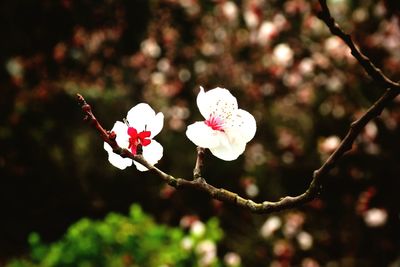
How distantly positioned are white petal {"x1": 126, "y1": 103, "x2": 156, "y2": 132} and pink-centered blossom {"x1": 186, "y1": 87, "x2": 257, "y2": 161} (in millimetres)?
119

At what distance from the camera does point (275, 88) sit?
5.69m

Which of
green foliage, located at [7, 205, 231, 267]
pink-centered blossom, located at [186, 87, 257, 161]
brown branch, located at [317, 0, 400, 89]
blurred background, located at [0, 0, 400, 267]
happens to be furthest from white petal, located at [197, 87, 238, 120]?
blurred background, located at [0, 0, 400, 267]

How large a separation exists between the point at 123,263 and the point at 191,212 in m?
2.83

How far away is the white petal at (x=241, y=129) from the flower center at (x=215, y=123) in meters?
0.02

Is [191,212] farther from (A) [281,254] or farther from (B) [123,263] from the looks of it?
(B) [123,263]

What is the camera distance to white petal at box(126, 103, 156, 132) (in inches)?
40.8

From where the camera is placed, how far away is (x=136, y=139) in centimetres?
103

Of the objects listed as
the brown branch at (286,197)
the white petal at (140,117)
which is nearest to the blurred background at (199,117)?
the white petal at (140,117)

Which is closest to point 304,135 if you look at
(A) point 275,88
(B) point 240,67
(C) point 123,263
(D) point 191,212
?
(A) point 275,88

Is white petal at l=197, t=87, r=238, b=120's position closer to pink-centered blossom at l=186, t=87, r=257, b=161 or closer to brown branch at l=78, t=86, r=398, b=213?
pink-centered blossom at l=186, t=87, r=257, b=161

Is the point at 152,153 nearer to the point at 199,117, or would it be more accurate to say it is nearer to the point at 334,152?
the point at 334,152

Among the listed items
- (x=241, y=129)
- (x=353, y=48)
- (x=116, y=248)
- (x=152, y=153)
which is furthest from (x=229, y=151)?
(x=116, y=248)

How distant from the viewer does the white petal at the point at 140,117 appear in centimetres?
104

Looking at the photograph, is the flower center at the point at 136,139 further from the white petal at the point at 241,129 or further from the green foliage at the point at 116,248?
the green foliage at the point at 116,248
